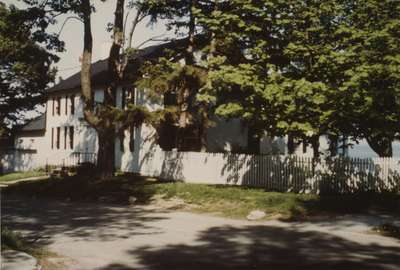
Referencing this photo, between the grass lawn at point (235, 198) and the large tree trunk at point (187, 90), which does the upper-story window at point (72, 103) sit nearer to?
the large tree trunk at point (187, 90)

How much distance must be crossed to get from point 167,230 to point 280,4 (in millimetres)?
10369

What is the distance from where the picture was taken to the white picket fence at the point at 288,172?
19.4 m

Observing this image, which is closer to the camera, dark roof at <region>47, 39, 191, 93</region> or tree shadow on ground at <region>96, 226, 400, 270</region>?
tree shadow on ground at <region>96, 226, 400, 270</region>

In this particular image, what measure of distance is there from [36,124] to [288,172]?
34.5 meters

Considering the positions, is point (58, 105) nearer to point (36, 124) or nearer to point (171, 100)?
point (36, 124)

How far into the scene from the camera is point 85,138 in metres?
39.8

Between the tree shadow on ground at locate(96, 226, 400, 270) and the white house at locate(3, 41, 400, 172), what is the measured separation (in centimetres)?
1660

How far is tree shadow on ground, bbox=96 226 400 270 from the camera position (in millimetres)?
8773

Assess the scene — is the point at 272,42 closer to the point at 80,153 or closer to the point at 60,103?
the point at 80,153

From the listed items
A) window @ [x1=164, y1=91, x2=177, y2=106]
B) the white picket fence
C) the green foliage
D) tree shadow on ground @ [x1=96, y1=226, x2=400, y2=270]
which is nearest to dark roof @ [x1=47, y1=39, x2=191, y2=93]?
window @ [x1=164, y1=91, x2=177, y2=106]

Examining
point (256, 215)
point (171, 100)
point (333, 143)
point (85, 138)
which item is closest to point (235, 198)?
point (256, 215)

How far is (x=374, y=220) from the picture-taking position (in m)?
14.3

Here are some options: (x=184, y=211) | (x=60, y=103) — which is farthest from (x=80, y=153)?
(x=184, y=211)

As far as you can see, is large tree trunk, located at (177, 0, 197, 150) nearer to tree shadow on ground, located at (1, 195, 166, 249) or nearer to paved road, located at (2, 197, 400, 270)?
tree shadow on ground, located at (1, 195, 166, 249)
